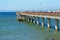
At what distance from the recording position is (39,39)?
91.3 ft

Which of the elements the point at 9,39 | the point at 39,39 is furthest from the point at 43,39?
the point at 9,39

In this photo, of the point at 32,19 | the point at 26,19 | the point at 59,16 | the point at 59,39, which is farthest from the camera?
the point at 26,19

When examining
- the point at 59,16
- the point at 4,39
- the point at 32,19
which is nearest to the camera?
the point at 4,39

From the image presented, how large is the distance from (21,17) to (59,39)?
147 ft

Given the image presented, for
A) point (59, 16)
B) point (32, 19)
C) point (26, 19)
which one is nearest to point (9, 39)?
point (59, 16)

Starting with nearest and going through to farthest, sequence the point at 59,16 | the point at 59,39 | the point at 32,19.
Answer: the point at 59,39 → the point at 59,16 → the point at 32,19

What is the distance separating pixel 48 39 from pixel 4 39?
6308mm

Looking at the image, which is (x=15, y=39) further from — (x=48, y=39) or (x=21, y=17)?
(x=21, y=17)

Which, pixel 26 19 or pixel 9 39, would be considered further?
pixel 26 19

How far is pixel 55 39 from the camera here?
1070 inches

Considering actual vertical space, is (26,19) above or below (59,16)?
below

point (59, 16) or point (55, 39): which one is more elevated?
point (59, 16)

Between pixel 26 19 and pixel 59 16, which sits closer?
pixel 59 16

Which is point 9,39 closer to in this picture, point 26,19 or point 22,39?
point 22,39
